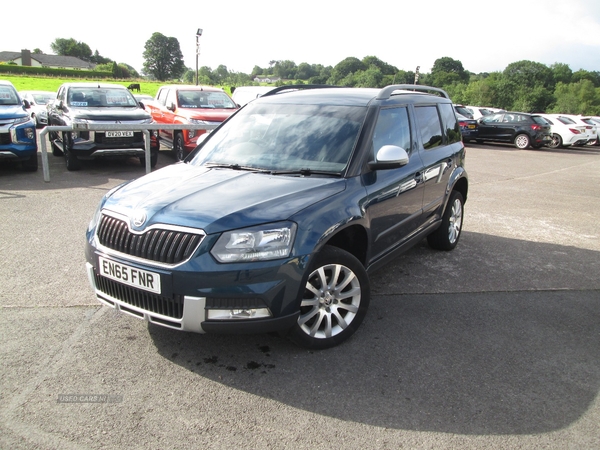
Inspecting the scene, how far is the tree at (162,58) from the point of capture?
12425 cm

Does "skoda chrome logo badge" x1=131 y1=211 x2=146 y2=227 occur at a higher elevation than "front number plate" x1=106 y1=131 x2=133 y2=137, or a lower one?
higher

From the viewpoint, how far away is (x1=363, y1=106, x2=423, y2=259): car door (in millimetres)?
3980

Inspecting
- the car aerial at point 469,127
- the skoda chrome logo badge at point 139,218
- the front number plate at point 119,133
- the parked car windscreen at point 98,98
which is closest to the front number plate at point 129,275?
the skoda chrome logo badge at point 139,218

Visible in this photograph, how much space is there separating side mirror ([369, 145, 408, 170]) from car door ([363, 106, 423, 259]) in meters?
0.10

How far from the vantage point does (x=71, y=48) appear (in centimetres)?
14612

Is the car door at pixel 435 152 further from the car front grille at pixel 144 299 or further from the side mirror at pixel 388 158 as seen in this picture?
the car front grille at pixel 144 299

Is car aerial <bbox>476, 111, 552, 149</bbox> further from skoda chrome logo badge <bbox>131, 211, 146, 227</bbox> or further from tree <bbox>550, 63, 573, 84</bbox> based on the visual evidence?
tree <bbox>550, 63, 573, 84</bbox>

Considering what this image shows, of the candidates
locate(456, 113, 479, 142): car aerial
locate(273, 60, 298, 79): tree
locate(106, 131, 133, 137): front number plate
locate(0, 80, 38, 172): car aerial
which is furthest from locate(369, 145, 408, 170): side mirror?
locate(273, 60, 298, 79): tree

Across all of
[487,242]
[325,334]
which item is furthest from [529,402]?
[487,242]

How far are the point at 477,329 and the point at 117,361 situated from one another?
274cm

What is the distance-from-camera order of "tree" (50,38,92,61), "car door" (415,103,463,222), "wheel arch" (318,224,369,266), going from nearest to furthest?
1. "wheel arch" (318,224,369,266)
2. "car door" (415,103,463,222)
3. "tree" (50,38,92,61)

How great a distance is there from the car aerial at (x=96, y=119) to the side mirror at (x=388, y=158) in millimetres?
7389

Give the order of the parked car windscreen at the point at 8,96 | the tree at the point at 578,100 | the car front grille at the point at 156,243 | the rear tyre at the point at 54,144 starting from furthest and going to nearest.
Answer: the tree at the point at 578,100 < the rear tyre at the point at 54,144 < the parked car windscreen at the point at 8,96 < the car front grille at the point at 156,243

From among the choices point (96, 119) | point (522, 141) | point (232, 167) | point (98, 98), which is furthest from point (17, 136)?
point (522, 141)
